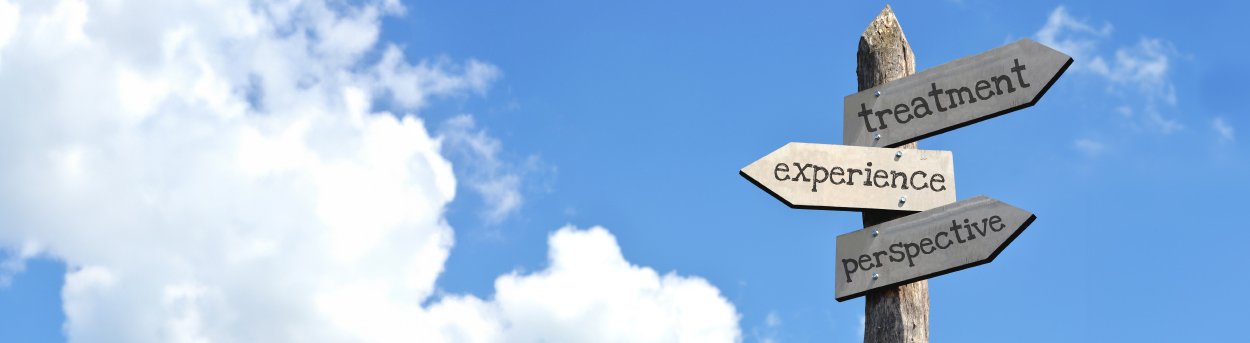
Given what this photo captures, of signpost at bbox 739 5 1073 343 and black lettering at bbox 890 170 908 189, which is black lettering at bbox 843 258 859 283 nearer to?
signpost at bbox 739 5 1073 343

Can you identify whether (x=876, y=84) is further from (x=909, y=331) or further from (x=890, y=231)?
(x=909, y=331)

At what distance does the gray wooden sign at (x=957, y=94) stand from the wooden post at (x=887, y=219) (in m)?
0.14

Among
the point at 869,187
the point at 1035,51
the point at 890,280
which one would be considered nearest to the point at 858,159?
the point at 869,187

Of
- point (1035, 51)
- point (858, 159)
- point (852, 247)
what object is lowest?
point (852, 247)

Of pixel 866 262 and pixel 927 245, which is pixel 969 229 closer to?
pixel 927 245

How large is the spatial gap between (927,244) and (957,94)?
0.80 m

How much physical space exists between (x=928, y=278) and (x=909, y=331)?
262 mm

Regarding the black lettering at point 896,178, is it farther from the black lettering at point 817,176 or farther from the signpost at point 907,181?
the black lettering at point 817,176

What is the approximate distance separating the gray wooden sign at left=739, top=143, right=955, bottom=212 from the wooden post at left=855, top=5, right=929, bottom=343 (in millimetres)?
119

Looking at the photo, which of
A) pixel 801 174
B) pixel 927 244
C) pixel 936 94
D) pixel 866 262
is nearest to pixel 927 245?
pixel 927 244

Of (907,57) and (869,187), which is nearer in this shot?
(869,187)

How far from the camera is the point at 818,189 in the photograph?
5730mm

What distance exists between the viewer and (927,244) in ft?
18.3

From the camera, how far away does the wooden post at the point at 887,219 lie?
559 cm
